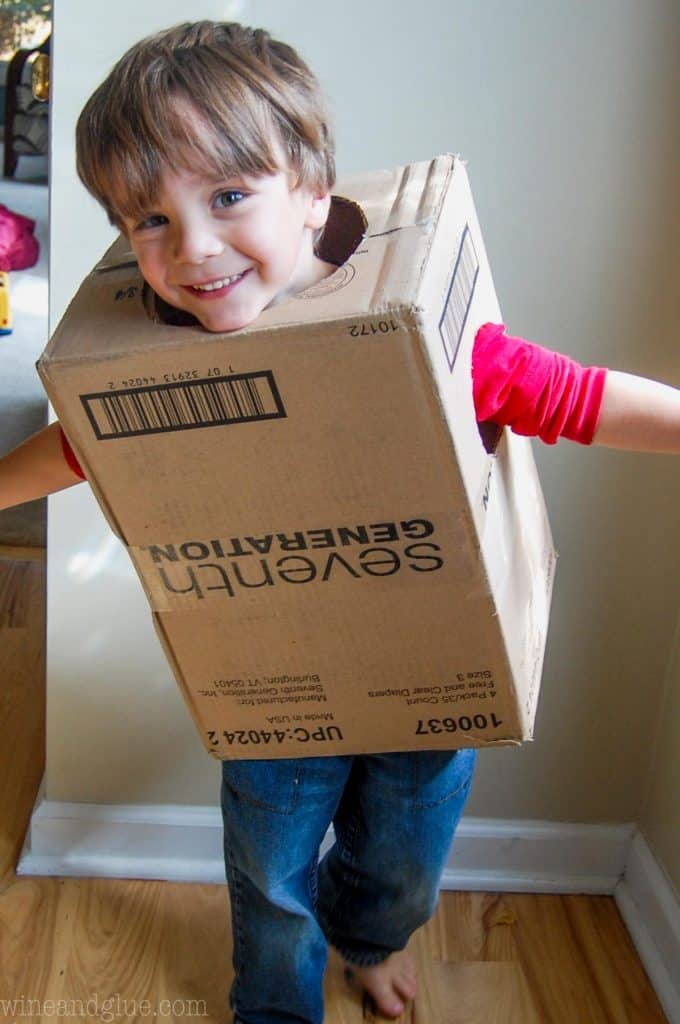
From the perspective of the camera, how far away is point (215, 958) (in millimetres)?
1294

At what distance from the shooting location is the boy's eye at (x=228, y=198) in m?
0.72

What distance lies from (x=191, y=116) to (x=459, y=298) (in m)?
0.22

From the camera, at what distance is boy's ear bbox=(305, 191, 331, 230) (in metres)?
0.79

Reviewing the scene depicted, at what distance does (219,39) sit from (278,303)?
0.20 m

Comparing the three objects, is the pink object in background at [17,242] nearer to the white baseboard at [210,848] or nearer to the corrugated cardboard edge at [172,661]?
the white baseboard at [210,848]

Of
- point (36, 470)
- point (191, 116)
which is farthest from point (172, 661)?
point (191, 116)

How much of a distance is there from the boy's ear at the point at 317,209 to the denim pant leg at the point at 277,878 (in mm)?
506

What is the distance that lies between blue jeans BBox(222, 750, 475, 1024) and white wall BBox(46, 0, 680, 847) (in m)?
0.27

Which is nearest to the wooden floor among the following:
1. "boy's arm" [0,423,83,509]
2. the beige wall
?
the beige wall

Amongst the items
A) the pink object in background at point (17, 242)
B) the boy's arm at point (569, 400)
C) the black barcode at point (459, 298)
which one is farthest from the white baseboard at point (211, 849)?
the pink object in background at point (17, 242)

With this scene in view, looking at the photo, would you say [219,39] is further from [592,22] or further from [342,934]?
[342,934]

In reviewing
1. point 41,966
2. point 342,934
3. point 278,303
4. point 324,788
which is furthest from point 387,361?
point 41,966

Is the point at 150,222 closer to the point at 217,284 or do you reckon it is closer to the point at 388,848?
the point at 217,284

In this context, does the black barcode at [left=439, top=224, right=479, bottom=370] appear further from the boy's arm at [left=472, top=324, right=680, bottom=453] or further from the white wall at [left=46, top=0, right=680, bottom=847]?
the white wall at [left=46, top=0, right=680, bottom=847]
